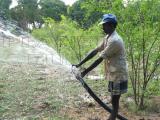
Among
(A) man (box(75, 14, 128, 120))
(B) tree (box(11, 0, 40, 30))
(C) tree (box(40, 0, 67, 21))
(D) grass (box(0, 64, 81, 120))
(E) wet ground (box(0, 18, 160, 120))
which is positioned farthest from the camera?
(C) tree (box(40, 0, 67, 21))

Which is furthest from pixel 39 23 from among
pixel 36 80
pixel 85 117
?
pixel 85 117

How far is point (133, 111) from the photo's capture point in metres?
7.72

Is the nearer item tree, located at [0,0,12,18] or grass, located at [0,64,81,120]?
grass, located at [0,64,81,120]

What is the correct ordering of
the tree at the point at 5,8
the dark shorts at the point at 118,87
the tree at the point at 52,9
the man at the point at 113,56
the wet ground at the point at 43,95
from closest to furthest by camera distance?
1. the man at the point at 113,56
2. the dark shorts at the point at 118,87
3. the wet ground at the point at 43,95
4. the tree at the point at 5,8
5. the tree at the point at 52,9

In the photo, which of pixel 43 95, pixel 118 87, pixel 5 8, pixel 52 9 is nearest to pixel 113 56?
pixel 118 87

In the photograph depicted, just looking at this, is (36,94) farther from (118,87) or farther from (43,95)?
(118,87)

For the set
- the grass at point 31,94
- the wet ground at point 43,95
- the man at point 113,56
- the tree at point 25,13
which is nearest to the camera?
the man at point 113,56

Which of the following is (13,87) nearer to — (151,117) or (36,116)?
(36,116)

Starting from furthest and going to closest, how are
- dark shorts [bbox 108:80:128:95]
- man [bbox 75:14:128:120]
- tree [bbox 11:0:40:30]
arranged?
1. tree [bbox 11:0:40:30]
2. dark shorts [bbox 108:80:128:95]
3. man [bbox 75:14:128:120]

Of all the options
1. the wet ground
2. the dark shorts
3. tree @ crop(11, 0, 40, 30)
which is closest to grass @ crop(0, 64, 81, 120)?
the wet ground

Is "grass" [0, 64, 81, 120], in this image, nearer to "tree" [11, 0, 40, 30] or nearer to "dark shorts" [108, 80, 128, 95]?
"dark shorts" [108, 80, 128, 95]

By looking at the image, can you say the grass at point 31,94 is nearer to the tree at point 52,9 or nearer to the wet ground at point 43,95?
the wet ground at point 43,95

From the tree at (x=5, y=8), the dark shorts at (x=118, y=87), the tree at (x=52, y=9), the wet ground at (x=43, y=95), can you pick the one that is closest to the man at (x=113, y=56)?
the dark shorts at (x=118, y=87)

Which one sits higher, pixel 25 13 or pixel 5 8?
pixel 5 8
